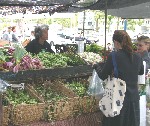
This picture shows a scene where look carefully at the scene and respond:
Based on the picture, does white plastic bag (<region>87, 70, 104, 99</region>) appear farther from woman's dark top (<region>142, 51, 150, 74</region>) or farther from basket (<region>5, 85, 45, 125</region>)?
woman's dark top (<region>142, 51, 150, 74</region>)

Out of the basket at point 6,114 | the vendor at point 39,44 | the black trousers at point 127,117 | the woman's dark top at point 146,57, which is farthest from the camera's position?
the vendor at point 39,44

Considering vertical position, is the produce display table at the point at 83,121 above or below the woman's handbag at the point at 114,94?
below

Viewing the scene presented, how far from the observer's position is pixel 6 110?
3.54m

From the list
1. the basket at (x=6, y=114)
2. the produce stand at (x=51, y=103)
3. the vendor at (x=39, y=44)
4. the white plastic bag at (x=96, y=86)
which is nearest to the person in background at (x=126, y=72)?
the white plastic bag at (x=96, y=86)

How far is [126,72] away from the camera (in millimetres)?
3705

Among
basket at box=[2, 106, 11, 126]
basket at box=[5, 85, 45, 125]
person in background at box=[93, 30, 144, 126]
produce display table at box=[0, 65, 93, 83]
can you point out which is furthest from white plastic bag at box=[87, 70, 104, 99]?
basket at box=[2, 106, 11, 126]

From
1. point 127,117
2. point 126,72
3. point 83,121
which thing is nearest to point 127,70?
point 126,72

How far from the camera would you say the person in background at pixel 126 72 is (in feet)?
12.0

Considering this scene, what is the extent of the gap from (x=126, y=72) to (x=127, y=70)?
0.03 meters

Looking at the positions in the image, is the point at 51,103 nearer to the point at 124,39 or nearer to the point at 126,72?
the point at 126,72

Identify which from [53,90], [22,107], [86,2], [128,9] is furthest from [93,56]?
[128,9]

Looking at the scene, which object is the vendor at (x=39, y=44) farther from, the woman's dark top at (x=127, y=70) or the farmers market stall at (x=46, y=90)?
the woman's dark top at (x=127, y=70)

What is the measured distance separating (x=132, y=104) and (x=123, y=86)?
0.29 m

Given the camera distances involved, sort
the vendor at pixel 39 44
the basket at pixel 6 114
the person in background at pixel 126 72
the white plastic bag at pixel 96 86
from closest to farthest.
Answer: the basket at pixel 6 114, the person in background at pixel 126 72, the white plastic bag at pixel 96 86, the vendor at pixel 39 44
